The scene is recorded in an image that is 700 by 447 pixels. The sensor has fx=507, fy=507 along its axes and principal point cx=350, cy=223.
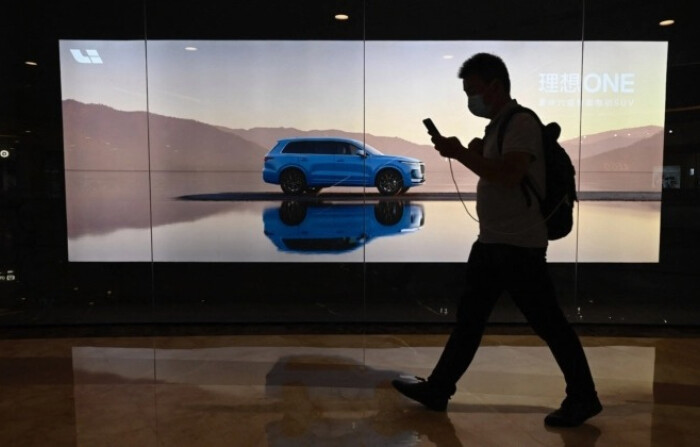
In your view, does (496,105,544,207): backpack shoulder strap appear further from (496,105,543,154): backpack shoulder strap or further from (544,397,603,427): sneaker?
(544,397,603,427): sneaker

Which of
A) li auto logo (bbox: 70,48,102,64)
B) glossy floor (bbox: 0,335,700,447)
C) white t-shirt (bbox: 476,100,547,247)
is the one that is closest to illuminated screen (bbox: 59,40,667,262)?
li auto logo (bbox: 70,48,102,64)

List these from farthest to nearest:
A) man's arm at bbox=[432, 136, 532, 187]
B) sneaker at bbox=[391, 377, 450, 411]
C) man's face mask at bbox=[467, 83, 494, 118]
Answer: sneaker at bbox=[391, 377, 450, 411]
man's face mask at bbox=[467, 83, 494, 118]
man's arm at bbox=[432, 136, 532, 187]

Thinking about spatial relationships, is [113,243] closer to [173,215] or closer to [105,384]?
[173,215]

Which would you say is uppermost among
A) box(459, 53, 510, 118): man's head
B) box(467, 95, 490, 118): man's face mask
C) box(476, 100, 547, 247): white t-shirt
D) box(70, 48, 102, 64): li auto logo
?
box(70, 48, 102, 64): li auto logo

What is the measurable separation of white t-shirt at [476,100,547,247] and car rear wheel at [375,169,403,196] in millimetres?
1662

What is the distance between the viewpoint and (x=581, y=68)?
12.6 feet

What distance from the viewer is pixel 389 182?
13.0 feet

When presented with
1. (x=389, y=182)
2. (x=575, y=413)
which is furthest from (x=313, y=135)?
(x=575, y=413)

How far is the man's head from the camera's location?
90.4 inches

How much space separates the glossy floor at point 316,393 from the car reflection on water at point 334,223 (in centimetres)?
78

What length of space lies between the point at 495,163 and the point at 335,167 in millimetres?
2014

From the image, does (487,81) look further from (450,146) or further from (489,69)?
(450,146)
